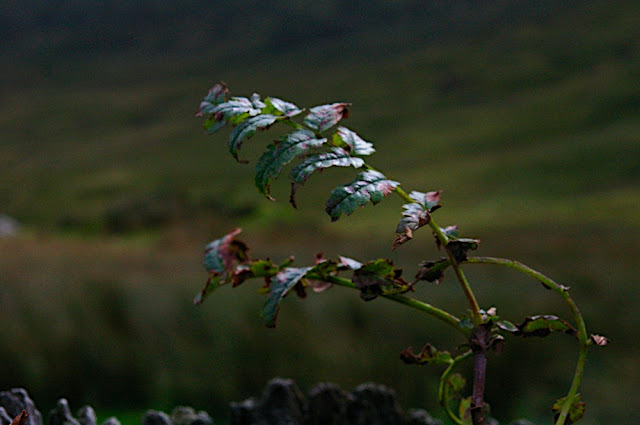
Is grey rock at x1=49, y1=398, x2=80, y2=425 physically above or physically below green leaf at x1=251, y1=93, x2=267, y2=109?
below

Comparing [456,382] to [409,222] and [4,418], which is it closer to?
[409,222]

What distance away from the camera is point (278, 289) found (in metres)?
0.36

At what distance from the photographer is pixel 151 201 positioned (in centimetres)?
208

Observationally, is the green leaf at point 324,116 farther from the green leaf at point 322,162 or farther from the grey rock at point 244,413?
the grey rock at point 244,413

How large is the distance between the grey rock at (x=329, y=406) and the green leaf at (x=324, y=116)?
0.27 metres

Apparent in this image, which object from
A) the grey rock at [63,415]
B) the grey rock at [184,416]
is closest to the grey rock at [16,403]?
the grey rock at [63,415]

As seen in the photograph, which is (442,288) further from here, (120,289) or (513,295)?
(120,289)

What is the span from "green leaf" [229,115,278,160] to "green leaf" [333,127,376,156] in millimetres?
33

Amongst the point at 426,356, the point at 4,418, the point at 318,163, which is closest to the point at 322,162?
the point at 318,163

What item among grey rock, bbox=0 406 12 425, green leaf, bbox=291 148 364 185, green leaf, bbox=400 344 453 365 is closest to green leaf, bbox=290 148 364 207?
green leaf, bbox=291 148 364 185

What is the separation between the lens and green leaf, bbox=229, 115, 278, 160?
35 cm

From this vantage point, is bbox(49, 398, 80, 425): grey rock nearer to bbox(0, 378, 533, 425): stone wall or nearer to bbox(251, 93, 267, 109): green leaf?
bbox(0, 378, 533, 425): stone wall

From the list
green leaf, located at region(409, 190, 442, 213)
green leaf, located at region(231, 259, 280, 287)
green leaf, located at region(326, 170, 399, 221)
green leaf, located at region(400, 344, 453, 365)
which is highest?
green leaf, located at region(409, 190, 442, 213)

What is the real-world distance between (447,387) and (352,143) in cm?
15
